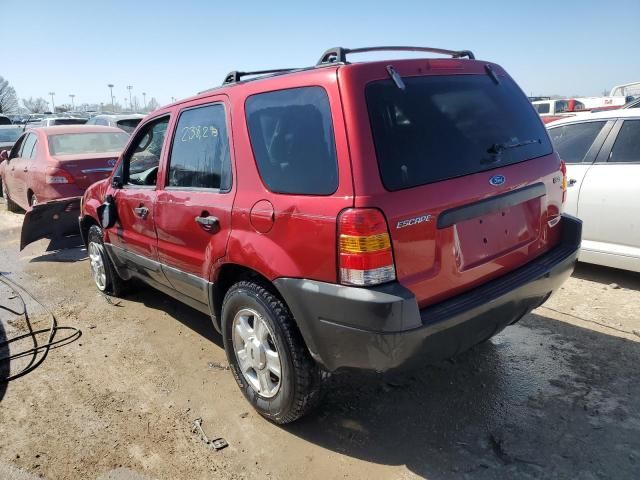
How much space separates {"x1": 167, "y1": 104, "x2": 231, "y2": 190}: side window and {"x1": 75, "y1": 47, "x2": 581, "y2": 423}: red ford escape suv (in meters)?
0.01

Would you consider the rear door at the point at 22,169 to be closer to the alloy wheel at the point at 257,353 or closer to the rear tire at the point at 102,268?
the rear tire at the point at 102,268

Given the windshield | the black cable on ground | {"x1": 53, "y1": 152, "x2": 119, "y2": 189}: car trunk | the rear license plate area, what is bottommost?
the black cable on ground

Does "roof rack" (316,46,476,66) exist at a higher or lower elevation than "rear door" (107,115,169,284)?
higher

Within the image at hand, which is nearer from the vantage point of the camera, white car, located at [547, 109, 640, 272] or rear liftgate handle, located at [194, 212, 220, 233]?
rear liftgate handle, located at [194, 212, 220, 233]

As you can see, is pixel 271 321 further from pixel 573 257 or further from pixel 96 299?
pixel 96 299

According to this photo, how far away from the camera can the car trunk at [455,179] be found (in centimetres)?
225

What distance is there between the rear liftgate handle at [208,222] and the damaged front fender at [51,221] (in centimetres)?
403

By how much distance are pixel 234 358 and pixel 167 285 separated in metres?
1.05

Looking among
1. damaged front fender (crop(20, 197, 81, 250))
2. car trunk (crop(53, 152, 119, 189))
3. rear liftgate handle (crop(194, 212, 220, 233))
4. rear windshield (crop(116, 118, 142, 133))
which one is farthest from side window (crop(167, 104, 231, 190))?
rear windshield (crop(116, 118, 142, 133))

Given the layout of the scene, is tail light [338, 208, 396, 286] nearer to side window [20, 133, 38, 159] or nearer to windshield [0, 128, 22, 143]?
side window [20, 133, 38, 159]

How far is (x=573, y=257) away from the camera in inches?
118

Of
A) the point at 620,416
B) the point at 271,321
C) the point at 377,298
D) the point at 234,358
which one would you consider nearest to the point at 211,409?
the point at 234,358

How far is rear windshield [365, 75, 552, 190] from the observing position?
89.8 inches

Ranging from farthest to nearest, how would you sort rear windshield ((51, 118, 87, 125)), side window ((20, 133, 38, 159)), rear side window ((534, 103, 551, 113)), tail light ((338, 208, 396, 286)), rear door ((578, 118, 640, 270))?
1. rear windshield ((51, 118, 87, 125))
2. rear side window ((534, 103, 551, 113))
3. side window ((20, 133, 38, 159))
4. rear door ((578, 118, 640, 270))
5. tail light ((338, 208, 396, 286))
